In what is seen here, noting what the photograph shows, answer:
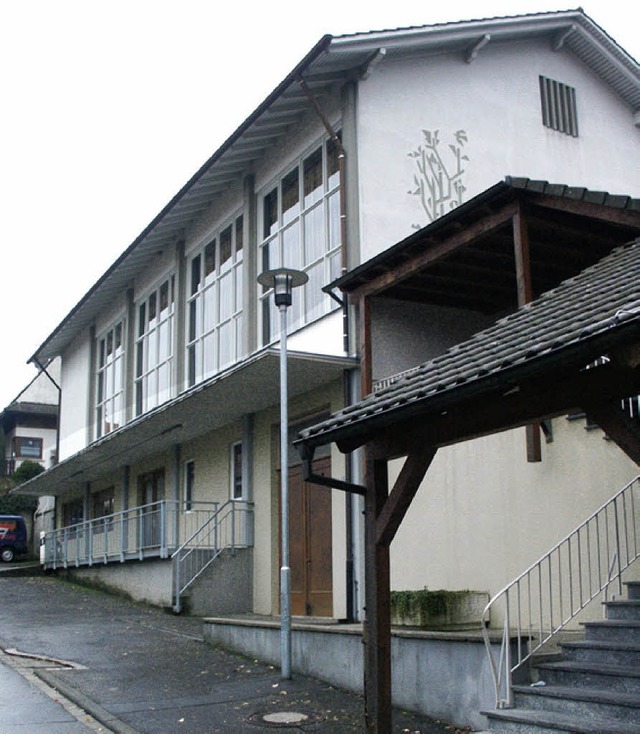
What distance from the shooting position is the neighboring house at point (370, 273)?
464 inches

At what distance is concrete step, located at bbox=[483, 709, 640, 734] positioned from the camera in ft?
22.9

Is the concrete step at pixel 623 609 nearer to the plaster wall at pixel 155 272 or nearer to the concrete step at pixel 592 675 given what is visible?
the concrete step at pixel 592 675

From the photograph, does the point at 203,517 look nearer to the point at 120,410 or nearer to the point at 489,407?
the point at 120,410

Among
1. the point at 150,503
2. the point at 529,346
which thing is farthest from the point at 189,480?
the point at 529,346

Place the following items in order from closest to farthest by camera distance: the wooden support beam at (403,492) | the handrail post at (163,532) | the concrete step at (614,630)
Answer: the wooden support beam at (403,492) < the concrete step at (614,630) < the handrail post at (163,532)

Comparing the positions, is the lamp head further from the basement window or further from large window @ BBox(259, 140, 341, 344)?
the basement window

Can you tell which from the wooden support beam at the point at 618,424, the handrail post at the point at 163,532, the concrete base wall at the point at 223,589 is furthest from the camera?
the handrail post at the point at 163,532

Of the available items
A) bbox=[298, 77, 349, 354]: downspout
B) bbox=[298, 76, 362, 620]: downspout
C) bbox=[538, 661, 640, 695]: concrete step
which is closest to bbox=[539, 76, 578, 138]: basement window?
bbox=[298, 76, 362, 620]: downspout

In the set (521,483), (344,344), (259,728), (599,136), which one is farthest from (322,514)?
(599,136)

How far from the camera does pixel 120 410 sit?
26062mm

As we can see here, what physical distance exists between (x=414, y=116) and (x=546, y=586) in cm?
900

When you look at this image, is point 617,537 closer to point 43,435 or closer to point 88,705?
point 88,705

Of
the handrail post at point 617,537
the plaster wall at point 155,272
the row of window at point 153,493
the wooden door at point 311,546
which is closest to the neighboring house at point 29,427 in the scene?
the row of window at point 153,493

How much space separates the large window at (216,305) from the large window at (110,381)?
5136 millimetres
